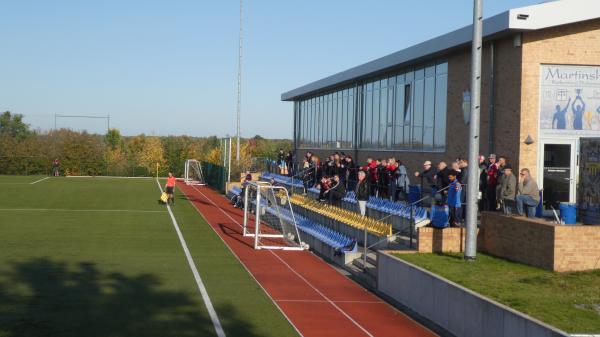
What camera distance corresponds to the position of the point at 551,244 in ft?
48.0

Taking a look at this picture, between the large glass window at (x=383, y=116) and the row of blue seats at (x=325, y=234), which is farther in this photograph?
the large glass window at (x=383, y=116)

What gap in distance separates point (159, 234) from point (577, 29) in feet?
49.8

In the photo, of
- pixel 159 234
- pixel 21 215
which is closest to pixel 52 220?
pixel 21 215

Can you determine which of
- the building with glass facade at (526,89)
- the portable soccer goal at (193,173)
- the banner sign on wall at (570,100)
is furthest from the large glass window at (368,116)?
the portable soccer goal at (193,173)

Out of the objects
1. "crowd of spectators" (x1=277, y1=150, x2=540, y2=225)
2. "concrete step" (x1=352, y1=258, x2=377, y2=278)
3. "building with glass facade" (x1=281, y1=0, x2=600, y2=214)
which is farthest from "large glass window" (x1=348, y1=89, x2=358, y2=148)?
"concrete step" (x1=352, y1=258, x2=377, y2=278)

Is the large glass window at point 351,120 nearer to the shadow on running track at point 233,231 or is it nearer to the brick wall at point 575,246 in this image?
the shadow on running track at point 233,231

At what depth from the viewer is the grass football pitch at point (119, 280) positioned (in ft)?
44.0

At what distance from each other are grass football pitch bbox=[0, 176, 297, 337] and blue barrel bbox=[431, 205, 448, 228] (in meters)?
4.20

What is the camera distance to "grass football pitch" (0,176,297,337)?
1342cm

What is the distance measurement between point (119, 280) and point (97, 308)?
325 centimetres

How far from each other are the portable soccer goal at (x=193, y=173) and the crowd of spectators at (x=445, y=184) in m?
28.1

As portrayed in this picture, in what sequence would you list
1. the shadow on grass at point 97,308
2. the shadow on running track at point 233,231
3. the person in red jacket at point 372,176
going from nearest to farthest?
the shadow on grass at point 97,308 < the shadow on running track at point 233,231 < the person in red jacket at point 372,176

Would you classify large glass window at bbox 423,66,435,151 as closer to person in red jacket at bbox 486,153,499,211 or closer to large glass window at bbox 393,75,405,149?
large glass window at bbox 393,75,405,149

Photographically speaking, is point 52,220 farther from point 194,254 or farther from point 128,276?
point 128,276
